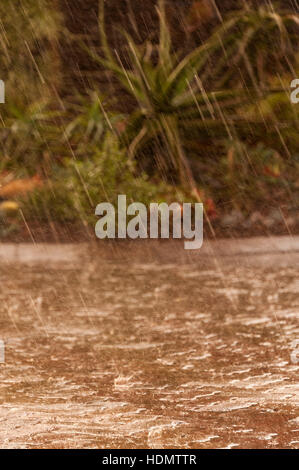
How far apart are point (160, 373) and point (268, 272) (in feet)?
10.6

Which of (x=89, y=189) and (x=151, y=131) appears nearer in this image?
(x=89, y=189)

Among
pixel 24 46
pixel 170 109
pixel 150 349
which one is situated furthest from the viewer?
pixel 24 46

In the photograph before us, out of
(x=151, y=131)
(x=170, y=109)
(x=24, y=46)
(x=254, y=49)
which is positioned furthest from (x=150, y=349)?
(x=254, y=49)

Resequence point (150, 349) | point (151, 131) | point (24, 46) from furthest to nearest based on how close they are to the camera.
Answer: point (24, 46), point (151, 131), point (150, 349)

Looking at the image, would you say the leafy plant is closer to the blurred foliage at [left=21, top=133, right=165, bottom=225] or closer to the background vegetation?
the background vegetation

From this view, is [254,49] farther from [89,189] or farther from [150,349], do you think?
[150,349]

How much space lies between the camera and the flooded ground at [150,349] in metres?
3.89

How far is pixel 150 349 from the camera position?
17.6ft

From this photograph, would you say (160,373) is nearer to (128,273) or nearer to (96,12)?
(128,273)

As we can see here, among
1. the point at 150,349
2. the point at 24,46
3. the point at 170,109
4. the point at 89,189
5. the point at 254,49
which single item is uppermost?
the point at 254,49

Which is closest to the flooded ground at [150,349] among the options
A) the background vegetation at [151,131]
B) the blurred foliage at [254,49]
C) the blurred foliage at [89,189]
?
the blurred foliage at [89,189]

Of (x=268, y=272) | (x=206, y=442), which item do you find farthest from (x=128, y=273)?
(x=206, y=442)

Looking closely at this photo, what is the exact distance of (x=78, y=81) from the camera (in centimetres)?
1353

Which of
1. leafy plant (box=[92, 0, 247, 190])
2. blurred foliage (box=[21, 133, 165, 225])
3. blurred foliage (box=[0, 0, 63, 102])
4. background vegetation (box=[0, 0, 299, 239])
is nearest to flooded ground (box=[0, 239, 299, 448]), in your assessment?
blurred foliage (box=[21, 133, 165, 225])
